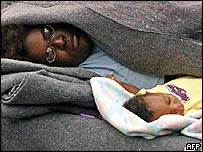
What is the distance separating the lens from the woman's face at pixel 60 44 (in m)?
1.09

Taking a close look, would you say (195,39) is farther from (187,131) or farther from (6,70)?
(6,70)

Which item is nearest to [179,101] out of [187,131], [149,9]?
[187,131]

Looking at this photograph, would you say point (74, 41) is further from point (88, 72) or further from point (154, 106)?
point (154, 106)

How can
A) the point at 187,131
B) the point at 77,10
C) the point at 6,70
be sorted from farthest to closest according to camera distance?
the point at 77,10 < the point at 6,70 < the point at 187,131

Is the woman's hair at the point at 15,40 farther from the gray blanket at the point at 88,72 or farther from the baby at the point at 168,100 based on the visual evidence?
the baby at the point at 168,100

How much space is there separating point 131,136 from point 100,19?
325 millimetres

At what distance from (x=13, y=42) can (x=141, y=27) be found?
1.06ft

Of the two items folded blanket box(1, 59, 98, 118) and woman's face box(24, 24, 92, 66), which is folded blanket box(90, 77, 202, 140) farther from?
woman's face box(24, 24, 92, 66)

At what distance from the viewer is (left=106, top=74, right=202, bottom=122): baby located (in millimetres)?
909

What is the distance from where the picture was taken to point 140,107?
3.01ft

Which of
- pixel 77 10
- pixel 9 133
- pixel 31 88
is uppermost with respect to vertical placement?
pixel 77 10

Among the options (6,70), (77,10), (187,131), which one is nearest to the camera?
(187,131)

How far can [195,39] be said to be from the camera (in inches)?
40.4

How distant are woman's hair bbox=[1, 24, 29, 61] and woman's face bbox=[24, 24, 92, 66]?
14mm
